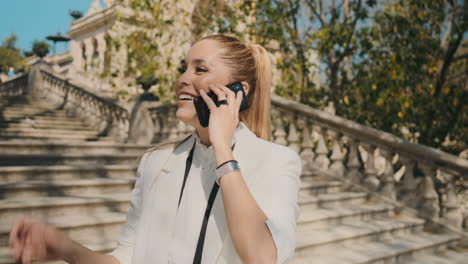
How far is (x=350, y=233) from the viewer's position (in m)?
4.79

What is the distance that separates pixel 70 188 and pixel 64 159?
1.27 meters

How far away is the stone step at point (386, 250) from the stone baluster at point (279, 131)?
8.53ft

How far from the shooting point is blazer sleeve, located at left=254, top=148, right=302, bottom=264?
4.31 feet

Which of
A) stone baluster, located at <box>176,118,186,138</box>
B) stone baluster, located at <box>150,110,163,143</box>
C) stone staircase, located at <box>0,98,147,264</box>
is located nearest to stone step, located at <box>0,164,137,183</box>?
stone staircase, located at <box>0,98,147,264</box>

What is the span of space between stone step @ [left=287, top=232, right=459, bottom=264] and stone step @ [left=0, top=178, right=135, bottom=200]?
235cm

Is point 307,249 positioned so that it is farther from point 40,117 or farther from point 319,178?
point 40,117

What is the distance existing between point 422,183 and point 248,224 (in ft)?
18.1

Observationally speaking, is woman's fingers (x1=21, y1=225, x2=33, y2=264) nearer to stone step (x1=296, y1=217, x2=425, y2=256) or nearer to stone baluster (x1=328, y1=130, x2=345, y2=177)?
stone step (x1=296, y1=217, x2=425, y2=256)

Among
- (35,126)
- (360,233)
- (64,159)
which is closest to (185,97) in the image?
(360,233)

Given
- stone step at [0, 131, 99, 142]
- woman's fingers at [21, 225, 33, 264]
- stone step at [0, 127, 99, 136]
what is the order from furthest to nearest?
stone step at [0, 127, 99, 136] → stone step at [0, 131, 99, 142] → woman's fingers at [21, 225, 33, 264]

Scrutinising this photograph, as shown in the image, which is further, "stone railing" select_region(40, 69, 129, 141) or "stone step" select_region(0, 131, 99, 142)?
"stone railing" select_region(40, 69, 129, 141)

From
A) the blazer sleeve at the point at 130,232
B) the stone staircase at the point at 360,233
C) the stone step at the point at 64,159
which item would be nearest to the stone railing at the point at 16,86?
the stone step at the point at 64,159

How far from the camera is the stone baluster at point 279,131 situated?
720 cm

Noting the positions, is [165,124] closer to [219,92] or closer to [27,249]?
[219,92]
